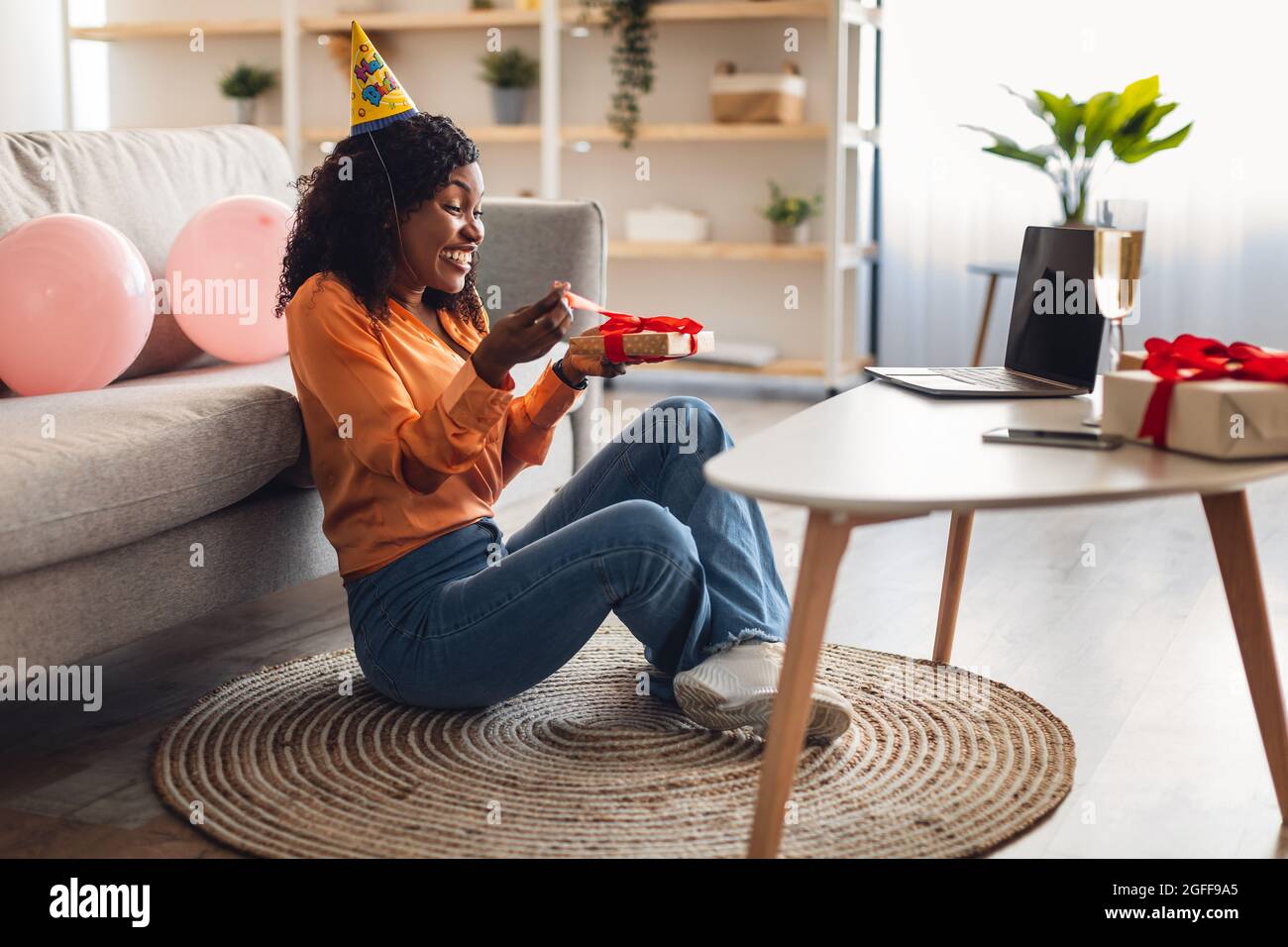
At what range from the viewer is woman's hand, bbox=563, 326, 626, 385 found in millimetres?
1731

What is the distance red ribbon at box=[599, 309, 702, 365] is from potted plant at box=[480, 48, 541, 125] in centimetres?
337

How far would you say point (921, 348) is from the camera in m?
4.87

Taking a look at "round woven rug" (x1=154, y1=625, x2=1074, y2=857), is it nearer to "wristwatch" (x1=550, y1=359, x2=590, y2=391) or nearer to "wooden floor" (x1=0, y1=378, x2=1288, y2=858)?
"wooden floor" (x1=0, y1=378, x2=1288, y2=858)

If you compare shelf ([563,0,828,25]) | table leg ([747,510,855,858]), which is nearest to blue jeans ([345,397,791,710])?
table leg ([747,510,855,858])

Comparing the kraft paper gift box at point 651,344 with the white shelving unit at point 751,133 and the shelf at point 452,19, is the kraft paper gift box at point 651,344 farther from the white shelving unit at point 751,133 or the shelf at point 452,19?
the shelf at point 452,19

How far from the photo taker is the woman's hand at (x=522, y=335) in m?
1.54

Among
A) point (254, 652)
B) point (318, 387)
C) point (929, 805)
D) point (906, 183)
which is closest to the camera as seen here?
point (929, 805)

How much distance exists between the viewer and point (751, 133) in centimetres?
454

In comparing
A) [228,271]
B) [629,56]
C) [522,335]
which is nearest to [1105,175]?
[629,56]

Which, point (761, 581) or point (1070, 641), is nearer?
point (761, 581)

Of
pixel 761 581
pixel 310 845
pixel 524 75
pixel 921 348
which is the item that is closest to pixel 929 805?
pixel 761 581

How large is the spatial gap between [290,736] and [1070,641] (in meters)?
1.19

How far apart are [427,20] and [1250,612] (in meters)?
4.01
